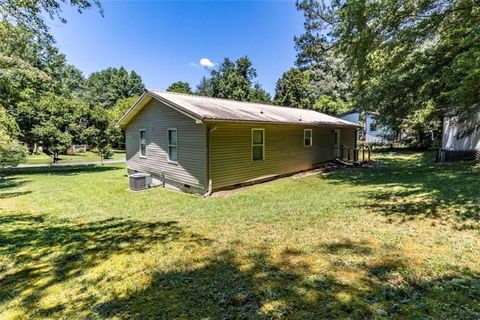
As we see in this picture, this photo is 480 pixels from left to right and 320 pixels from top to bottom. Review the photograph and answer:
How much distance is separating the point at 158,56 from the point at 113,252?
1198 inches

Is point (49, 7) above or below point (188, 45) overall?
below

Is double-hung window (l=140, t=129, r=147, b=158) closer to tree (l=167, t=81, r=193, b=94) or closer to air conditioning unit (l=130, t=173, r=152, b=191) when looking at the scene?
air conditioning unit (l=130, t=173, r=152, b=191)

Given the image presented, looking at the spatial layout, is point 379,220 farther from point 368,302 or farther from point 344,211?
point 368,302

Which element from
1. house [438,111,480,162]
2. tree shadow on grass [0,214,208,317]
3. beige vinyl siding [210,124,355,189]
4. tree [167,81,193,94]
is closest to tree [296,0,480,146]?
beige vinyl siding [210,124,355,189]

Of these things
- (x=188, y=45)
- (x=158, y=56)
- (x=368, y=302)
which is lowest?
(x=368, y=302)

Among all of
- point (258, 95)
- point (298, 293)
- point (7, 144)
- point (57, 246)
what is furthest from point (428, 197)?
point (258, 95)

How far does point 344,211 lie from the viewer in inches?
258

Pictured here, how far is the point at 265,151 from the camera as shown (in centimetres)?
1129

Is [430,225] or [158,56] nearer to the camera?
[430,225]

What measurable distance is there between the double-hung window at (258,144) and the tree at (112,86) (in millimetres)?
49628

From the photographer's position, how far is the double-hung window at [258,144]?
1088cm

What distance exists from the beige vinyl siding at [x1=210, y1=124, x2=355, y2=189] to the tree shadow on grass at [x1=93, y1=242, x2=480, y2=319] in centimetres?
583

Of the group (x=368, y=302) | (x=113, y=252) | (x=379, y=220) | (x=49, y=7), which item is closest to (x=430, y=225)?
(x=379, y=220)

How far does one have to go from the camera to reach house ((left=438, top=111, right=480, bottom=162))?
14906 mm
